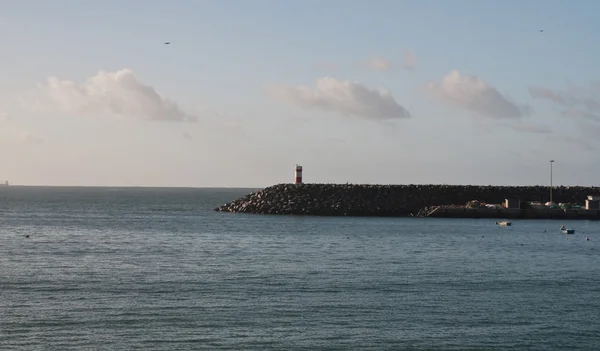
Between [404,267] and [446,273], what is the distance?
3.30 meters

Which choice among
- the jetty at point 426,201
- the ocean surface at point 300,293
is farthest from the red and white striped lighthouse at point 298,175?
the ocean surface at point 300,293

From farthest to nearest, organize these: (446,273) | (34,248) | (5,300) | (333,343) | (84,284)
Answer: (34,248), (446,273), (84,284), (5,300), (333,343)

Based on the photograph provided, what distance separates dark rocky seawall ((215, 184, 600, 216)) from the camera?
105 m

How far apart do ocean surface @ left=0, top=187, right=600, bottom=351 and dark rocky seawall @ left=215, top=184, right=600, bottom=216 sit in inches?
1238

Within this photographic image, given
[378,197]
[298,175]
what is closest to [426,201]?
[378,197]

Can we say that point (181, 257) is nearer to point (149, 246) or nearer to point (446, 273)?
point (149, 246)

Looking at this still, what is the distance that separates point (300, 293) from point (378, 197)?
222 feet

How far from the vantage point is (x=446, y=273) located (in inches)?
1875

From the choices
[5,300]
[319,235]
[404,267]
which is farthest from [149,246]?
[5,300]

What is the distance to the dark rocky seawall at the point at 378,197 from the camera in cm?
10519

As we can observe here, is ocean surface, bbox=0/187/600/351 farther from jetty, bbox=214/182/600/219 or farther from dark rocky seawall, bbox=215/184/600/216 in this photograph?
dark rocky seawall, bbox=215/184/600/216

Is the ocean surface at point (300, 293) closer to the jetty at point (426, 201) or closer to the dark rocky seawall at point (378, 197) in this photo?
the jetty at point (426, 201)

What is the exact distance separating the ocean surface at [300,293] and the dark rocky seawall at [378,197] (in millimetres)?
31455

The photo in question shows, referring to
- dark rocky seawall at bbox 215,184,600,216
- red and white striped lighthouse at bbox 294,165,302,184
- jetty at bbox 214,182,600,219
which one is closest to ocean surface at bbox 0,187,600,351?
jetty at bbox 214,182,600,219
